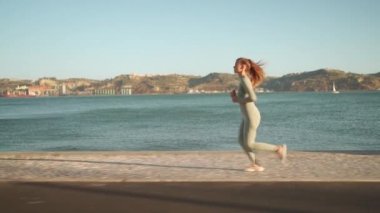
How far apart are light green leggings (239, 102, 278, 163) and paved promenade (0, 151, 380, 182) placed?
1.27ft

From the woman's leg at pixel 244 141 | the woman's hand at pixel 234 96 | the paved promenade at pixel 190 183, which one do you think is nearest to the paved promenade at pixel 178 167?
the paved promenade at pixel 190 183

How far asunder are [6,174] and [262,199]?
14.5 ft

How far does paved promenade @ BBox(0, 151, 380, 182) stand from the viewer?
727 cm

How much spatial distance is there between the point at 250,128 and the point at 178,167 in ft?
5.19

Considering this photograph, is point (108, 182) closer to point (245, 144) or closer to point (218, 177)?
point (218, 177)

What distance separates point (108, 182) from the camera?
699cm

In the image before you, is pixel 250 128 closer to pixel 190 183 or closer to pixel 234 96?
pixel 234 96

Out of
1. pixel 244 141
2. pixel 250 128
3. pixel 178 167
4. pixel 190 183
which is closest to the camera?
pixel 190 183

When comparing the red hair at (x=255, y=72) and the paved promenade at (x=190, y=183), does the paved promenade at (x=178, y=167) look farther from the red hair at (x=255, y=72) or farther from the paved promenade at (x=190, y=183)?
the red hair at (x=255, y=72)

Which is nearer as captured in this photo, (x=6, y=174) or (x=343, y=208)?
(x=343, y=208)

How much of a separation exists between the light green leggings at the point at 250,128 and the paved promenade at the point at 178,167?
0.39 m

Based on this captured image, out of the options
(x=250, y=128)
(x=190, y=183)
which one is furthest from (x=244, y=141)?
(x=190, y=183)

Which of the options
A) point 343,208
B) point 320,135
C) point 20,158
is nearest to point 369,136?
point 320,135

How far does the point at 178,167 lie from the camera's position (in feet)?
27.5
